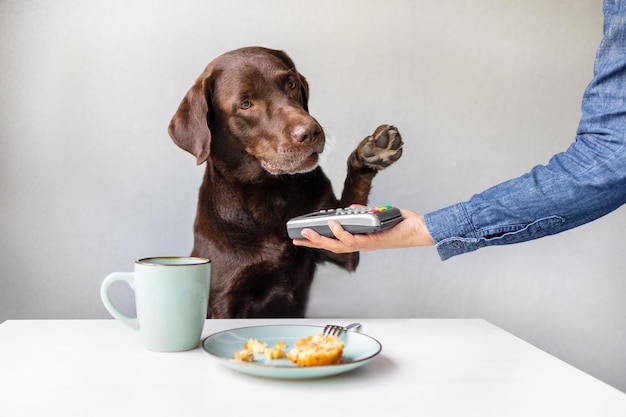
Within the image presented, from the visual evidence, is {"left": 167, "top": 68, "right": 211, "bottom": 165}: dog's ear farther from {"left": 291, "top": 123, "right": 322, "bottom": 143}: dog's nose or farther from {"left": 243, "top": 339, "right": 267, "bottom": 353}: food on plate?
{"left": 243, "top": 339, "right": 267, "bottom": 353}: food on plate

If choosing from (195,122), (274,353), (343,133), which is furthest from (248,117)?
(274,353)

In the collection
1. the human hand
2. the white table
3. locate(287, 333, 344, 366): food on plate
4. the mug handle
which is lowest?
the white table

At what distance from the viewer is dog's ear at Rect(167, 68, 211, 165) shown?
1.31 meters

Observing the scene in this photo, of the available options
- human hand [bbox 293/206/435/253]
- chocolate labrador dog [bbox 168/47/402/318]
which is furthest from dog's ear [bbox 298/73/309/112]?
human hand [bbox 293/206/435/253]

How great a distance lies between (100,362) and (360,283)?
2.61 feet

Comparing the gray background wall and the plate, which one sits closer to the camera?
the plate

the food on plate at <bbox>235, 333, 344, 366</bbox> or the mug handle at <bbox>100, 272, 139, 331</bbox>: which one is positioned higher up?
the mug handle at <bbox>100, 272, 139, 331</bbox>

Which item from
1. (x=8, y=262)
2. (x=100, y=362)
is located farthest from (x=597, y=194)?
(x=8, y=262)

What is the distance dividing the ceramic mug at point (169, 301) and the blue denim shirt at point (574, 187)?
1.32ft

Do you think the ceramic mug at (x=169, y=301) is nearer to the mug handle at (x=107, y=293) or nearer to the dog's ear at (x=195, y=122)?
the mug handle at (x=107, y=293)

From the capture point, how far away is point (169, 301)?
0.81 meters

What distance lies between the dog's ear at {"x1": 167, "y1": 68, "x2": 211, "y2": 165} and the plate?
56 cm

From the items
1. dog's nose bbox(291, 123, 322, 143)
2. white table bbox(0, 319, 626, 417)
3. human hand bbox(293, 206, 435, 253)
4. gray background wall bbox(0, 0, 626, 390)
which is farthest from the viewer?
gray background wall bbox(0, 0, 626, 390)

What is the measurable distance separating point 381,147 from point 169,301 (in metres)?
0.78
